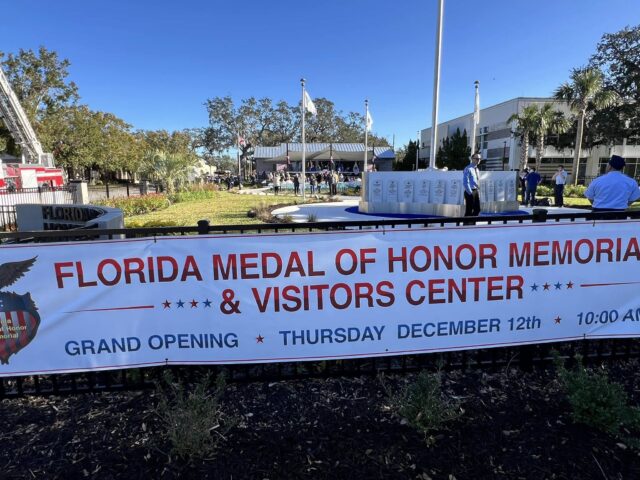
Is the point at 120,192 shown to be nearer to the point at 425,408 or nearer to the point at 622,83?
the point at 425,408

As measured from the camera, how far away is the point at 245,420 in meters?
2.79

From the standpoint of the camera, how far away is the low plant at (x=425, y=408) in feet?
8.28

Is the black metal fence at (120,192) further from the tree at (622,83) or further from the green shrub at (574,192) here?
the tree at (622,83)

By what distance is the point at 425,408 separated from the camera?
253 cm

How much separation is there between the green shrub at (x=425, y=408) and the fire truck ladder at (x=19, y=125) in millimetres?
44008

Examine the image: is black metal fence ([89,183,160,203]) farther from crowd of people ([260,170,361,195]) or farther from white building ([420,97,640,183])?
white building ([420,97,640,183])

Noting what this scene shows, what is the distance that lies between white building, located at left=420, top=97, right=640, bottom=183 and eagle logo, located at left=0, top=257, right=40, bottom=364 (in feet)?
181

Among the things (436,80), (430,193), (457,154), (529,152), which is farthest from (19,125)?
(529,152)

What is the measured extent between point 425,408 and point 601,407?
103 centimetres

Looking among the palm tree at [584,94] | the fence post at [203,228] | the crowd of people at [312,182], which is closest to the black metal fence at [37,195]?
the crowd of people at [312,182]

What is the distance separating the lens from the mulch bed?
7.57 ft

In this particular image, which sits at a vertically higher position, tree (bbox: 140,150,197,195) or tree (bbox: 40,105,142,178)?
tree (bbox: 40,105,142,178)

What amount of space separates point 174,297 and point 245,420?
3.14 feet

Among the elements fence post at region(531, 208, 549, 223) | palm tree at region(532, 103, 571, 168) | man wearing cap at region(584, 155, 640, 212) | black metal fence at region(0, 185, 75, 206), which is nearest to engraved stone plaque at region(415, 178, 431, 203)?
man wearing cap at region(584, 155, 640, 212)
